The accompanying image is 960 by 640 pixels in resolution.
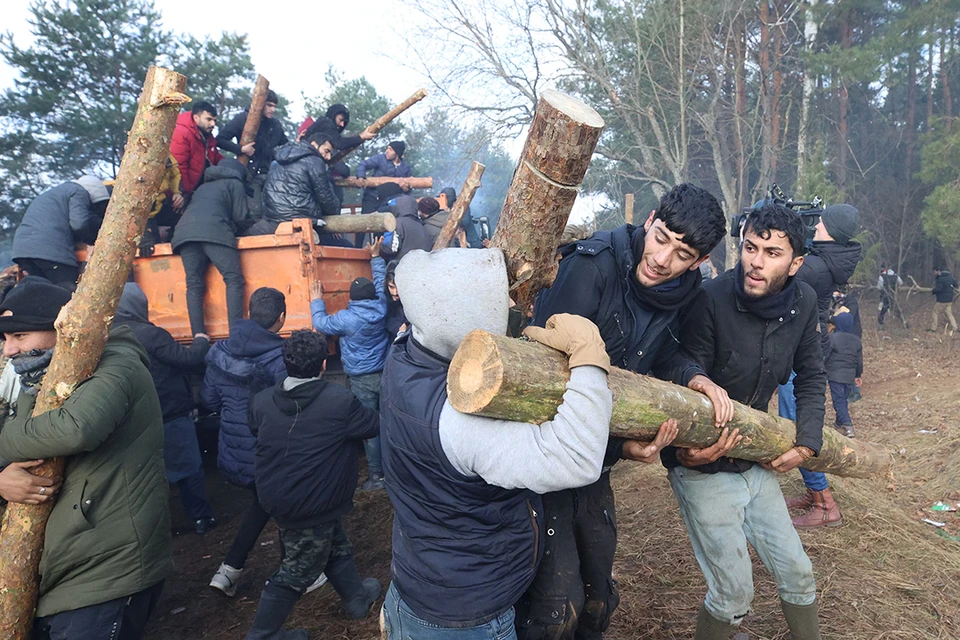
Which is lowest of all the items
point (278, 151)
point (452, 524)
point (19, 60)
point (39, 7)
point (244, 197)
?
point (452, 524)

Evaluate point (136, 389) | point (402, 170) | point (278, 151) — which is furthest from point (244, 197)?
point (402, 170)

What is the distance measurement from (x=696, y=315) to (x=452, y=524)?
5.59ft

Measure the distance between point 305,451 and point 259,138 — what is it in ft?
18.3

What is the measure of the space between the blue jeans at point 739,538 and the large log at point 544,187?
1.44 metres

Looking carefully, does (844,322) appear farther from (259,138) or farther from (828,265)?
(259,138)

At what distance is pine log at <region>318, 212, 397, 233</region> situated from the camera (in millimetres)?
6422

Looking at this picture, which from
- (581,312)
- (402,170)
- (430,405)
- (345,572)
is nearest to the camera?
(430,405)

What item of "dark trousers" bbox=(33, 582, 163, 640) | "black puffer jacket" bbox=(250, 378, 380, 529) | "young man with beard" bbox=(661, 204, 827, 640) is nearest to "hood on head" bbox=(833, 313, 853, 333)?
"young man with beard" bbox=(661, 204, 827, 640)

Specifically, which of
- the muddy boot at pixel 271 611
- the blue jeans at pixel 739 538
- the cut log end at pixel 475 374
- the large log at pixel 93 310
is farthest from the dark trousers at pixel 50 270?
the blue jeans at pixel 739 538

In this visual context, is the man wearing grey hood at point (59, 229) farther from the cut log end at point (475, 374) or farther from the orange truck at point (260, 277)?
the cut log end at point (475, 374)

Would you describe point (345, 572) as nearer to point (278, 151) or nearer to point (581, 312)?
point (581, 312)

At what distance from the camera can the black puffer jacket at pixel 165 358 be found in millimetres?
4586

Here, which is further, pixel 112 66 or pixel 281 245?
pixel 112 66

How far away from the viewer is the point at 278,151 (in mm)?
6266
